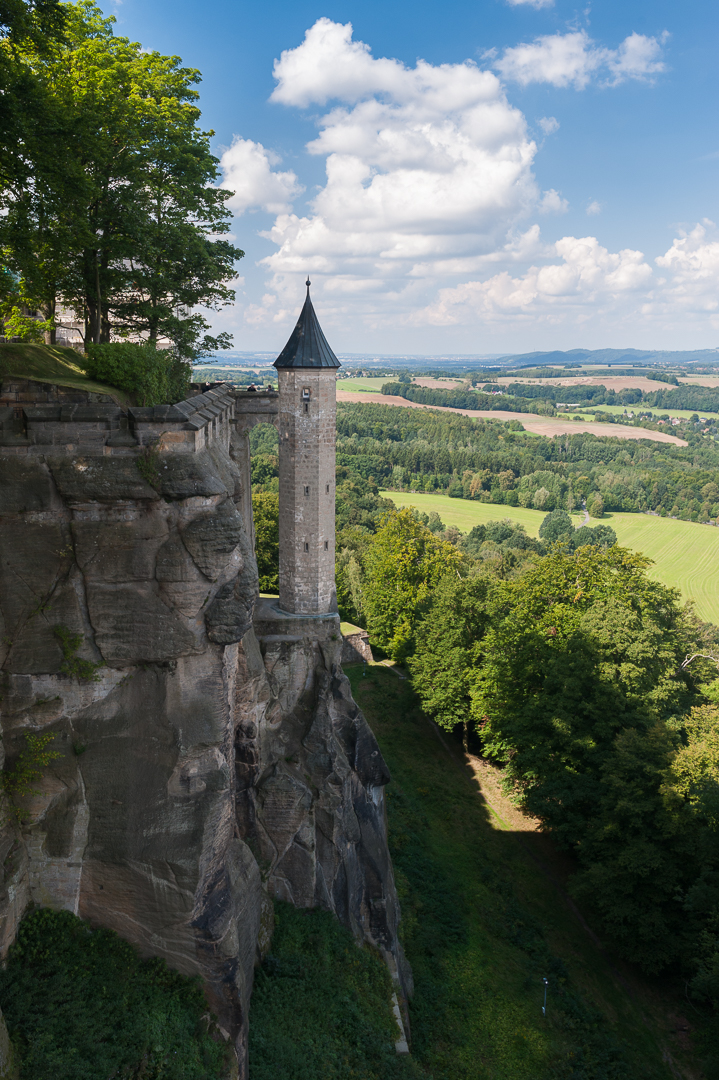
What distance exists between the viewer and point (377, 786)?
22.8 metres

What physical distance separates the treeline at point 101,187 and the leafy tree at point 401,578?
73.2 feet

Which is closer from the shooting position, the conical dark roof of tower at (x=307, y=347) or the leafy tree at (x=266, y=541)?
the conical dark roof of tower at (x=307, y=347)

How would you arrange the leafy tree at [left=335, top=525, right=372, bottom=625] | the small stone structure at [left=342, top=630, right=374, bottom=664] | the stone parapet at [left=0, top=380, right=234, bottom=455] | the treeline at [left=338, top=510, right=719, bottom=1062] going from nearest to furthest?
the stone parapet at [left=0, top=380, right=234, bottom=455]
the treeline at [left=338, top=510, right=719, bottom=1062]
the small stone structure at [left=342, top=630, right=374, bottom=664]
the leafy tree at [left=335, top=525, right=372, bottom=625]

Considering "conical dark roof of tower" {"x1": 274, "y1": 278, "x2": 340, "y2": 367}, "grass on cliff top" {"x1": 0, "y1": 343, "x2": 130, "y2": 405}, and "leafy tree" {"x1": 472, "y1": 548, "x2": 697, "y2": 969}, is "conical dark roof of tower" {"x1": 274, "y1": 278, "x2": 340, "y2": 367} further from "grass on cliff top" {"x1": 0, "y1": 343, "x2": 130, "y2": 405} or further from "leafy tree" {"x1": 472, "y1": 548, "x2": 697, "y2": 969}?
"leafy tree" {"x1": 472, "y1": 548, "x2": 697, "y2": 969}

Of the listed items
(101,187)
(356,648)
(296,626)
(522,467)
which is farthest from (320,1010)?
(522,467)

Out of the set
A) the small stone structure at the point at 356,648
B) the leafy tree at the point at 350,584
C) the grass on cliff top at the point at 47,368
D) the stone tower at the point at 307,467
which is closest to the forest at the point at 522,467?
the leafy tree at the point at 350,584

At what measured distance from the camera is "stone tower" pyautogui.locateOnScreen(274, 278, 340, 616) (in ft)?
71.5

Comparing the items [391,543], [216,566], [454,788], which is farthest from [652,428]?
[216,566]

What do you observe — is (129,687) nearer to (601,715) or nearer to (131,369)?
(131,369)

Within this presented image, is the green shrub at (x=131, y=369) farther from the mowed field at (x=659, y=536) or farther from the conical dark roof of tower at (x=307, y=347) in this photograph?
the mowed field at (x=659, y=536)

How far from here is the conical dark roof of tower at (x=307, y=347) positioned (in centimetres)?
2172

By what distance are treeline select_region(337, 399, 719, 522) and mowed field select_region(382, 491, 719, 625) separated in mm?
4069

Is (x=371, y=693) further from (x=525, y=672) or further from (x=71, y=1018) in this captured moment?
(x=71, y=1018)

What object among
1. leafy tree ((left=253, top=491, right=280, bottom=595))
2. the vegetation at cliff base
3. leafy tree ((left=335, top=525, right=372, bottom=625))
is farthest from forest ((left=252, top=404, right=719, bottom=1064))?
the vegetation at cliff base
